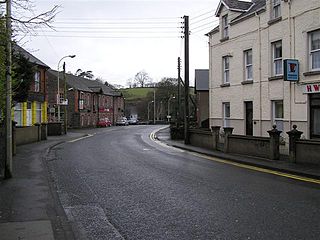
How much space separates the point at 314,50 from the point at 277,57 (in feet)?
9.88

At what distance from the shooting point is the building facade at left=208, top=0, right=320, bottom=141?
62.1 feet

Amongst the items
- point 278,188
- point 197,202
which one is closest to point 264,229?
point 197,202

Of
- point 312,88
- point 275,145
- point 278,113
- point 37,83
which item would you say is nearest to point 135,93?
point 37,83

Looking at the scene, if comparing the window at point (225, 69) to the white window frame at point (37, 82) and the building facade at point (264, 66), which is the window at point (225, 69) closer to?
the building facade at point (264, 66)

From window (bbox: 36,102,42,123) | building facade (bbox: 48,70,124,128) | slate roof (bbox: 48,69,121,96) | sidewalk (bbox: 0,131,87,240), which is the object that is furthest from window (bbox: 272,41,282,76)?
slate roof (bbox: 48,69,121,96)

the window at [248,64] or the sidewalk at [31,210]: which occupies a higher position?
the window at [248,64]

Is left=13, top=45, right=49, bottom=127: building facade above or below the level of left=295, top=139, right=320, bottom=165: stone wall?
above

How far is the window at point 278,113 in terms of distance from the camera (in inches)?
837

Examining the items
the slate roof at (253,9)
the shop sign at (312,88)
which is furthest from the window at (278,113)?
the slate roof at (253,9)

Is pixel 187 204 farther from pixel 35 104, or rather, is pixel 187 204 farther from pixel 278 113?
pixel 35 104

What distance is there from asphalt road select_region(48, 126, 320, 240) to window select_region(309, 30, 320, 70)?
305 inches

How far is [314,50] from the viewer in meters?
18.7

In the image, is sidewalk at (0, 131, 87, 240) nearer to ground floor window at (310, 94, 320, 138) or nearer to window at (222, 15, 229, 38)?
ground floor window at (310, 94, 320, 138)

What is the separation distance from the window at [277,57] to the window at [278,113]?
5.16ft
